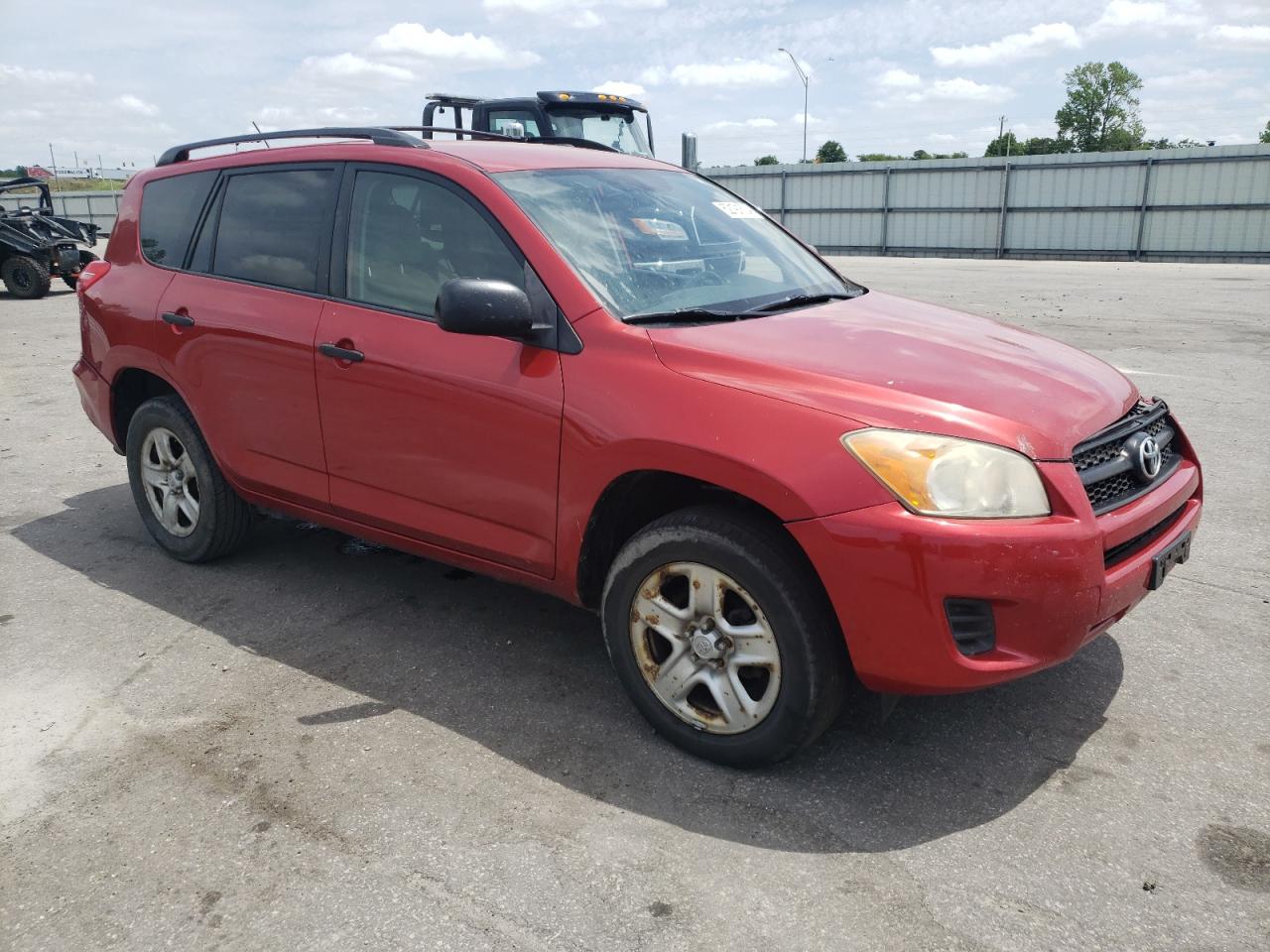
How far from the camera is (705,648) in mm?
2861

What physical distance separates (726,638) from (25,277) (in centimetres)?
1840

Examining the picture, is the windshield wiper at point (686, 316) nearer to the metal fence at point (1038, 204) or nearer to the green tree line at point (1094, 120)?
the metal fence at point (1038, 204)

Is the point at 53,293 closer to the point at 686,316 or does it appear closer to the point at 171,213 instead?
the point at 171,213

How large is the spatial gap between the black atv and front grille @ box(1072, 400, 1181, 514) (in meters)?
18.0

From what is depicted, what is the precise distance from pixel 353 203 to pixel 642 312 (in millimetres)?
1300

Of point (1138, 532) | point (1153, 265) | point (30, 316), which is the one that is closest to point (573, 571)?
point (1138, 532)

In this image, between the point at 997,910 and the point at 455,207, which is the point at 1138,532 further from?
the point at 455,207

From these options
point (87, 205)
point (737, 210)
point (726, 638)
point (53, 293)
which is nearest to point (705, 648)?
point (726, 638)

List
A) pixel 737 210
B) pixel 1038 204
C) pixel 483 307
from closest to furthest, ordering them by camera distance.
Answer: pixel 483 307
pixel 737 210
pixel 1038 204

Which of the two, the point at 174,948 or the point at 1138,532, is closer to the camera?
the point at 174,948

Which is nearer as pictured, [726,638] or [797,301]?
[726,638]

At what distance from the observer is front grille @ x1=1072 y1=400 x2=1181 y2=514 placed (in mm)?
2740

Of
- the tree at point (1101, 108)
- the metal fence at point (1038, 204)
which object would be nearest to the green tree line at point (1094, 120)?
the tree at point (1101, 108)

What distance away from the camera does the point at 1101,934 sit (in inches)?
88.7
